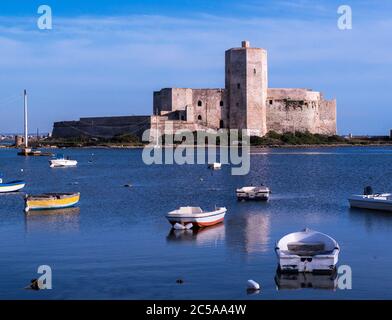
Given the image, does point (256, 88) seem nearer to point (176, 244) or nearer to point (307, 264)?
point (176, 244)

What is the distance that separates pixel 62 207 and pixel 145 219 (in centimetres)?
287

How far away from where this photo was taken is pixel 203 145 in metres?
52.9

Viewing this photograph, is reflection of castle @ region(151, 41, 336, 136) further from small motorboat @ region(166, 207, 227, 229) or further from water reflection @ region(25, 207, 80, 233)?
small motorboat @ region(166, 207, 227, 229)

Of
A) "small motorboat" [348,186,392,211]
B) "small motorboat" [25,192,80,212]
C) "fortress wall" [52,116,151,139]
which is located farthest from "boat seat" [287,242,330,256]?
"fortress wall" [52,116,151,139]

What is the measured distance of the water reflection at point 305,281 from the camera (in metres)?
9.32

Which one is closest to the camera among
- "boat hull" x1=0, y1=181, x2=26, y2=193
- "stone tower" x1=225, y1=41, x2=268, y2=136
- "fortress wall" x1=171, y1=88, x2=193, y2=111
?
"boat hull" x1=0, y1=181, x2=26, y2=193

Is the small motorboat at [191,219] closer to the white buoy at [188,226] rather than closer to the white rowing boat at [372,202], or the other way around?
the white buoy at [188,226]

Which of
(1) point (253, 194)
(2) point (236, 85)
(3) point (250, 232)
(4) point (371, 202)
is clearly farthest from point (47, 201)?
(2) point (236, 85)

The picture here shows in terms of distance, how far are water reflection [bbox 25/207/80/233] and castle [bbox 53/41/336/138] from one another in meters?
32.2

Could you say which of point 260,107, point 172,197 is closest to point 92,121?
point 260,107

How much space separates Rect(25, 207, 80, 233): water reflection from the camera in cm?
1464

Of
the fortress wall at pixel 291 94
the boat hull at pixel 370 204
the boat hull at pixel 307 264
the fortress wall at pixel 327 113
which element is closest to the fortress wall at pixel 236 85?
the fortress wall at pixel 291 94

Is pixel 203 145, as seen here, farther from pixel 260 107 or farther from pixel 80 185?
pixel 80 185

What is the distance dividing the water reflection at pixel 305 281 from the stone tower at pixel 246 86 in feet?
130
